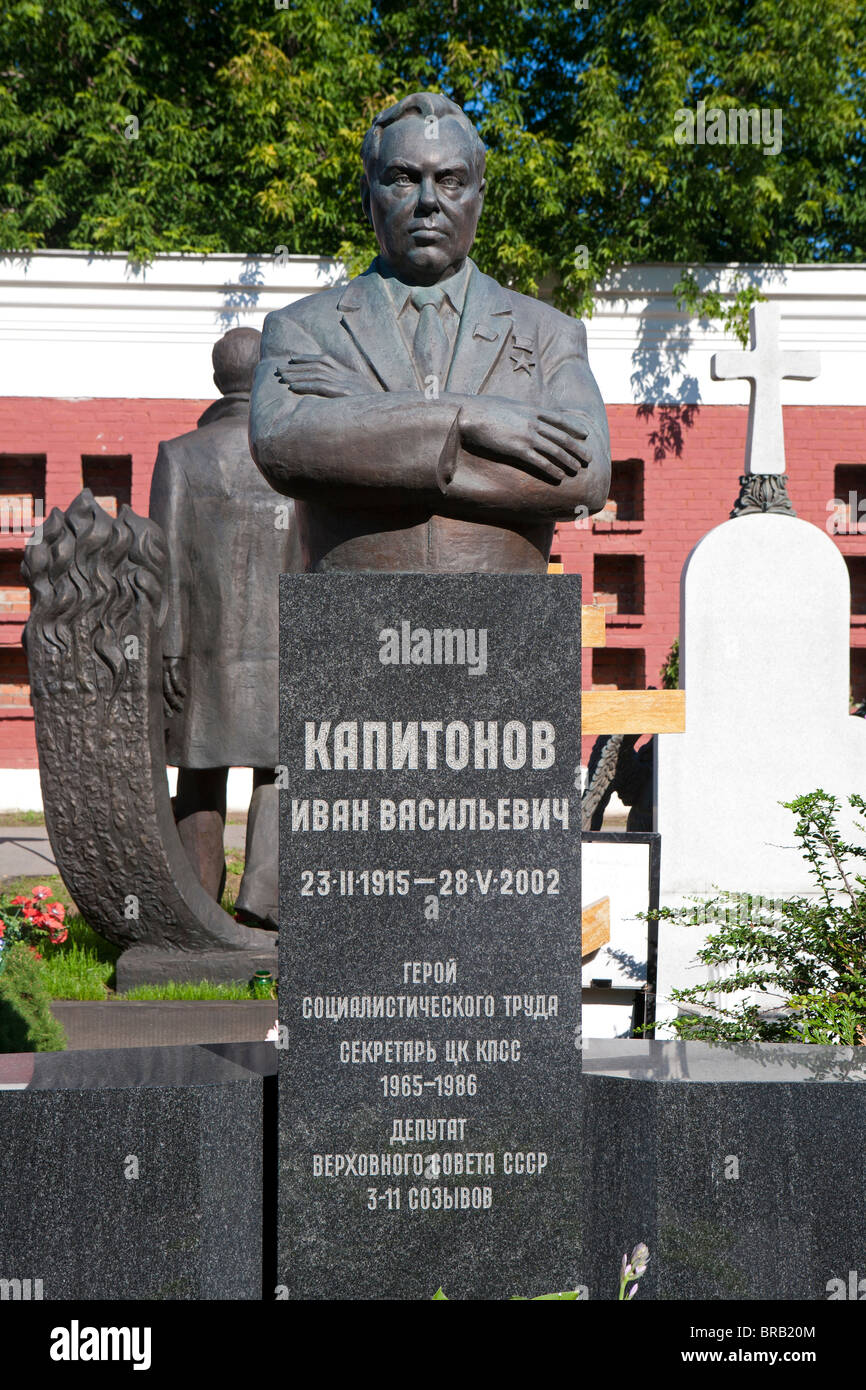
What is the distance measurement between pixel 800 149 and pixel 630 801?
33.1ft

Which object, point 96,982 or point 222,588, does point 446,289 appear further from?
point 96,982

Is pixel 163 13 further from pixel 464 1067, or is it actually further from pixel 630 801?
pixel 464 1067

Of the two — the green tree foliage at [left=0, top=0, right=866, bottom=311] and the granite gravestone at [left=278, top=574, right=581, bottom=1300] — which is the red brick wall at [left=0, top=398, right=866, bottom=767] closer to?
the green tree foliage at [left=0, top=0, right=866, bottom=311]

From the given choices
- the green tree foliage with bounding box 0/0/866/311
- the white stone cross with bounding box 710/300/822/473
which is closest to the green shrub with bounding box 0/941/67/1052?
the white stone cross with bounding box 710/300/822/473

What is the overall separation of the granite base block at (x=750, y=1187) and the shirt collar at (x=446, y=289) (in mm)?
1781

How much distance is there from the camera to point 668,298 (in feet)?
47.4

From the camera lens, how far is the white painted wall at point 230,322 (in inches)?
543

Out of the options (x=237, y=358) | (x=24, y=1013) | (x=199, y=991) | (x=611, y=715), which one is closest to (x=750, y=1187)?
(x=24, y=1013)

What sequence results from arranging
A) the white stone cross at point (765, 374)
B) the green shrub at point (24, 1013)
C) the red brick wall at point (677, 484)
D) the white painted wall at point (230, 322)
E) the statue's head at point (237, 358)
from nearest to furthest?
1. the green shrub at point (24, 1013)
2. the statue's head at point (237, 358)
3. the white stone cross at point (765, 374)
4. the white painted wall at point (230, 322)
5. the red brick wall at point (677, 484)

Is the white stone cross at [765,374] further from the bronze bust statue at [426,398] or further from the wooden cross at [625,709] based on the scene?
the bronze bust statue at [426,398]

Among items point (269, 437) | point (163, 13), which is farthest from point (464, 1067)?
point (163, 13)

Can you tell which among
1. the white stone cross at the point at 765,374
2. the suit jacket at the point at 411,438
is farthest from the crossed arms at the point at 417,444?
the white stone cross at the point at 765,374

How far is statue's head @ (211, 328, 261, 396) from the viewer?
6.22 metres

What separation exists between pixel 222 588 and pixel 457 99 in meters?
10.5
